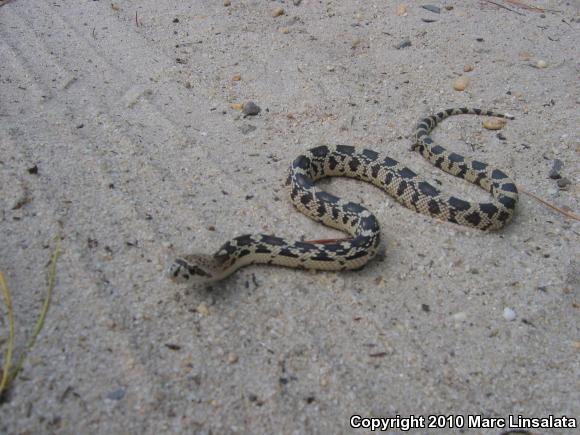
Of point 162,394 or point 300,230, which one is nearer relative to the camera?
point 162,394

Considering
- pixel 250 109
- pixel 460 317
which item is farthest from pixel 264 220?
pixel 250 109

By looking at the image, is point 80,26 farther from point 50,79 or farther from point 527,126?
point 527,126

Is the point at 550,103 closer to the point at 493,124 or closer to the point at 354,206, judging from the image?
the point at 493,124

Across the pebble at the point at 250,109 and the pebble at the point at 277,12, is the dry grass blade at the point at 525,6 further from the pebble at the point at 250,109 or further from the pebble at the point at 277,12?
the pebble at the point at 250,109

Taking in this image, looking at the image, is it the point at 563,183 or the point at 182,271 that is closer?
the point at 182,271

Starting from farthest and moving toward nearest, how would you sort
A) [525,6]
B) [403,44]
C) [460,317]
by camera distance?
1. [525,6]
2. [403,44]
3. [460,317]

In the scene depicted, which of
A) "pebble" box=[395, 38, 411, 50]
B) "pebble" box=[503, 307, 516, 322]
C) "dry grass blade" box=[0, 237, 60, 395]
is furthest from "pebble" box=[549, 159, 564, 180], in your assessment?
"dry grass blade" box=[0, 237, 60, 395]

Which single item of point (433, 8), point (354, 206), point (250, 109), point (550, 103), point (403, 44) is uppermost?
point (433, 8)

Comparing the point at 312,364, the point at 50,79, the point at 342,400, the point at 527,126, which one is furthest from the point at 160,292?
the point at 527,126

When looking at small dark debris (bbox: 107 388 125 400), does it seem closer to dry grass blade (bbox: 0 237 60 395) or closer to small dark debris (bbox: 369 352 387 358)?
dry grass blade (bbox: 0 237 60 395)
